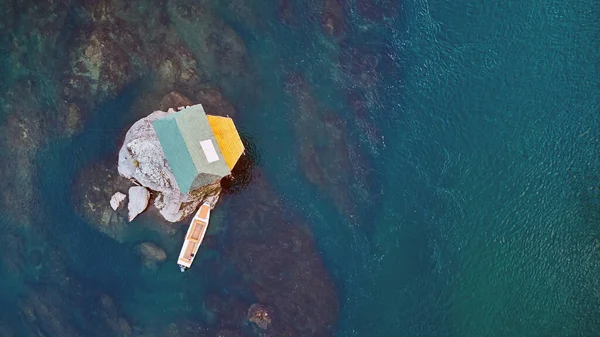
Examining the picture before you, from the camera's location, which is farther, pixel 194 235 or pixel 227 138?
pixel 194 235

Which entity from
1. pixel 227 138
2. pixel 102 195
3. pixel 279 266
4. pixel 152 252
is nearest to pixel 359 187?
pixel 279 266

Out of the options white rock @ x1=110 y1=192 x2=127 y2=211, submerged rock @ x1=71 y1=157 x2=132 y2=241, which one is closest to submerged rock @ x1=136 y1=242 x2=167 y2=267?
submerged rock @ x1=71 y1=157 x2=132 y2=241

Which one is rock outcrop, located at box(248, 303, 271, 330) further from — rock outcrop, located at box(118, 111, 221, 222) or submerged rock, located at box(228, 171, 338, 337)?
rock outcrop, located at box(118, 111, 221, 222)

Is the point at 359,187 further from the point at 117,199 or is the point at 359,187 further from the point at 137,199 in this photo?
the point at 117,199

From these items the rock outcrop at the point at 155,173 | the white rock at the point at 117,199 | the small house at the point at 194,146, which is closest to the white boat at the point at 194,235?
the rock outcrop at the point at 155,173

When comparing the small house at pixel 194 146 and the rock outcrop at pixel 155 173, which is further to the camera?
the rock outcrop at pixel 155 173

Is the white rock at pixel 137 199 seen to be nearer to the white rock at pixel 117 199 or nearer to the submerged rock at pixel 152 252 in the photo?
the white rock at pixel 117 199
